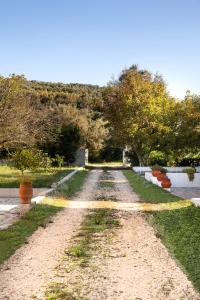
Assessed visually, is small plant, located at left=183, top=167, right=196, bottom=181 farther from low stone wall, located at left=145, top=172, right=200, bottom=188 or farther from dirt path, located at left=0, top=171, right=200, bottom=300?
dirt path, located at left=0, top=171, right=200, bottom=300

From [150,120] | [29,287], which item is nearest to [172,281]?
[29,287]

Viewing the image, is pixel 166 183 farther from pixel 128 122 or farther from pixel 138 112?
pixel 138 112

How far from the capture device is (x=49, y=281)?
7.79m

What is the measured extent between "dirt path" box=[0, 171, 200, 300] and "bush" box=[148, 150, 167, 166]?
31212 millimetres

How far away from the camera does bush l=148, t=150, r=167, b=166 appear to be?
43.8 meters

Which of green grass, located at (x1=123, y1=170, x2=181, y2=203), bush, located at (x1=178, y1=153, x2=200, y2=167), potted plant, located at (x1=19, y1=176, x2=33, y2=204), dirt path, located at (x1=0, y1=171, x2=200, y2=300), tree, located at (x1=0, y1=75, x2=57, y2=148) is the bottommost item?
dirt path, located at (x1=0, y1=171, x2=200, y2=300)

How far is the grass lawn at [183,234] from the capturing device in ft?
28.8

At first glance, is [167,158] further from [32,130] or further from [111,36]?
[111,36]

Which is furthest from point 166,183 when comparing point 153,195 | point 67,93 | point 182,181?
point 67,93

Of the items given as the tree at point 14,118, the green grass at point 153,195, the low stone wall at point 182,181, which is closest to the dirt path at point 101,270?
the green grass at point 153,195

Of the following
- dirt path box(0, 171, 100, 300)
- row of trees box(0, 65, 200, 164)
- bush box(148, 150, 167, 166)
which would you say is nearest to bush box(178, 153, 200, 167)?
row of trees box(0, 65, 200, 164)

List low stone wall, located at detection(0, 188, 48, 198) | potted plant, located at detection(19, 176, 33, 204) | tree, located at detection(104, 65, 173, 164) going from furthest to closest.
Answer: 1. tree, located at detection(104, 65, 173, 164)
2. low stone wall, located at detection(0, 188, 48, 198)
3. potted plant, located at detection(19, 176, 33, 204)

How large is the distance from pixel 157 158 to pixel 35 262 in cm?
3619

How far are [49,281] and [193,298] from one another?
216 centimetres
